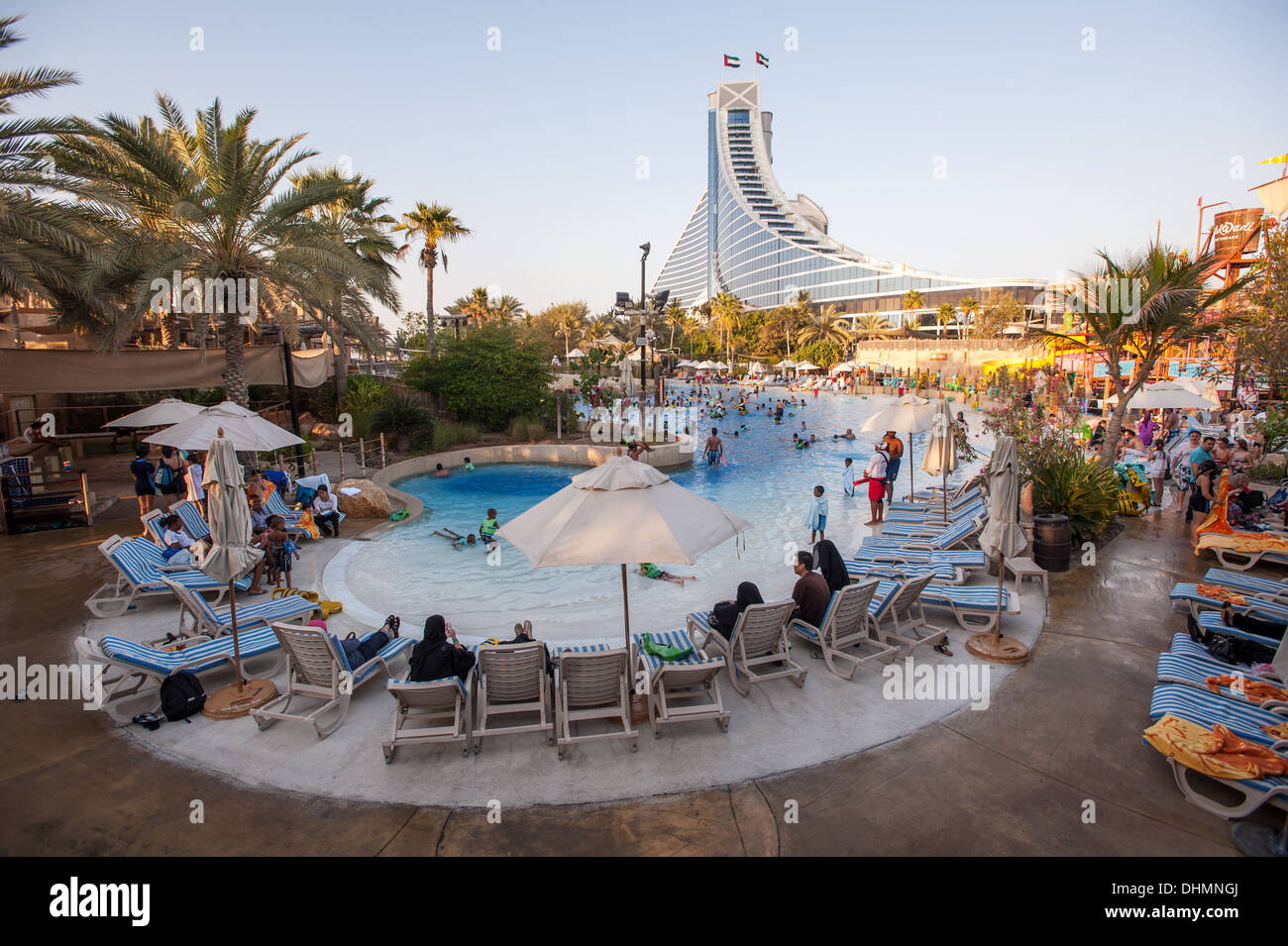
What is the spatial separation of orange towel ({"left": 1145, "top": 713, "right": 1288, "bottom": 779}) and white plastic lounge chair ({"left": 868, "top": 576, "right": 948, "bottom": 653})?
218cm

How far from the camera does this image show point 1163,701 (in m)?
4.59

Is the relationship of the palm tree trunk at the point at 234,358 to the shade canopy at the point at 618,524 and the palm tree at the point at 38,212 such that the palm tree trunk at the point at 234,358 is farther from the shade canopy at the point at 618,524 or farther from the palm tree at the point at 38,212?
the shade canopy at the point at 618,524

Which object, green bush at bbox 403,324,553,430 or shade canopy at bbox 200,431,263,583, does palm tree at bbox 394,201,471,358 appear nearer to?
green bush at bbox 403,324,553,430

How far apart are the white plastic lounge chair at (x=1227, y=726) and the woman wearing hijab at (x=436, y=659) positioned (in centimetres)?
503

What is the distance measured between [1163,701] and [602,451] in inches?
660

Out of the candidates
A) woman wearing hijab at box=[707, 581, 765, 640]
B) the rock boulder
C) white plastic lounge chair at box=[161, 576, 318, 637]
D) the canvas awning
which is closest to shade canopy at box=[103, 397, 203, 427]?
the canvas awning

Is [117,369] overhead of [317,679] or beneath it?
overhead

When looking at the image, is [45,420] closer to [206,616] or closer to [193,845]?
[206,616]

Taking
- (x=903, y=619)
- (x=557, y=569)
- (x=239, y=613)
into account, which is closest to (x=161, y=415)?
(x=239, y=613)

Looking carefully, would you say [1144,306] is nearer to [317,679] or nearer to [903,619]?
[903,619]

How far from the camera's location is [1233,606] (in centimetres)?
612

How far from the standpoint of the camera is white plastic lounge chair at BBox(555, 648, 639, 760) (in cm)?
477

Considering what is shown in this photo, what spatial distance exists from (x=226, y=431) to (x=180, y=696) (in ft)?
18.3
